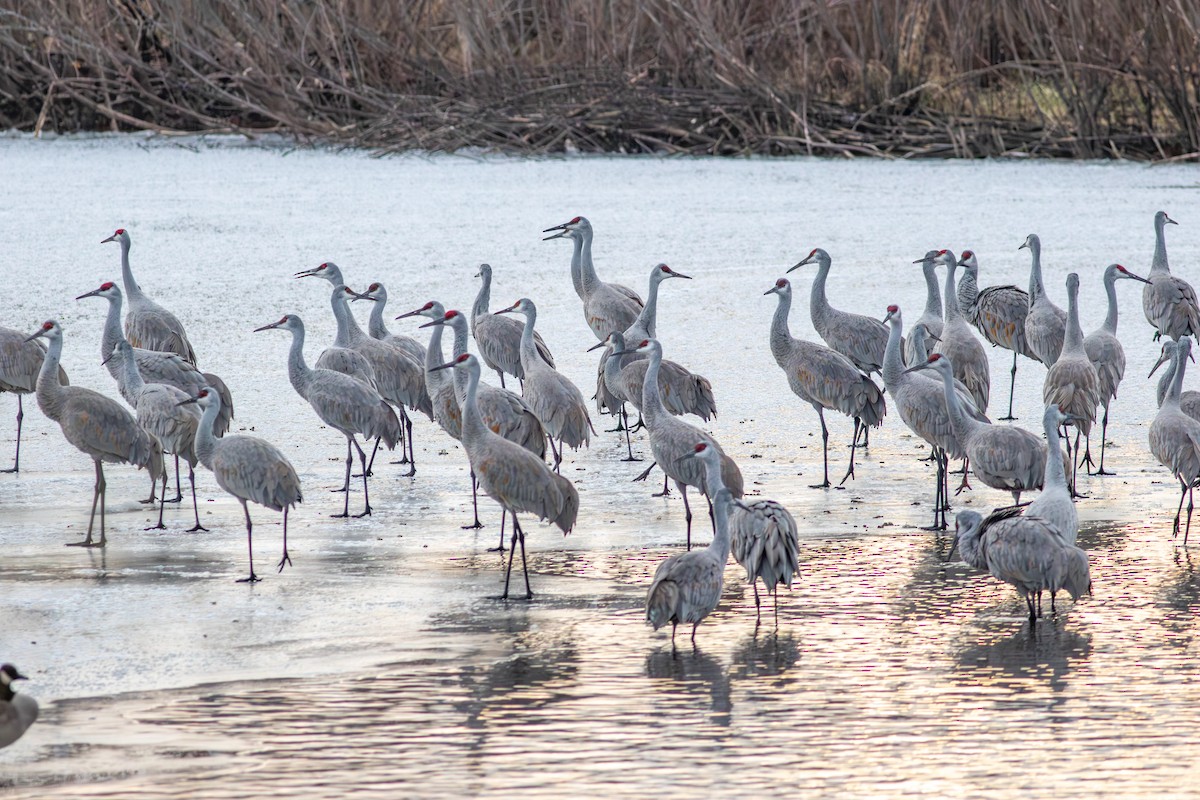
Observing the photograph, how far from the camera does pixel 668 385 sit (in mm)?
9297

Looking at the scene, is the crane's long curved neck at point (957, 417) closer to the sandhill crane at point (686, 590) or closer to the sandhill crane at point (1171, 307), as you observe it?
the sandhill crane at point (686, 590)

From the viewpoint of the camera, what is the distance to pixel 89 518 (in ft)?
26.5

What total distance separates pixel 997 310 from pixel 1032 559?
4870 mm

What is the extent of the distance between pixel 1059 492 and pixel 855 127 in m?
12.5

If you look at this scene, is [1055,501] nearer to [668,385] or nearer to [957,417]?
[957,417]

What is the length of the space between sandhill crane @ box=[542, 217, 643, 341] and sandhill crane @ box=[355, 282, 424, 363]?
143 centimetres

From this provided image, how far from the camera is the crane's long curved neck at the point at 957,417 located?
26.2 ft

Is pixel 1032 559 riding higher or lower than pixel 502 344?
lower

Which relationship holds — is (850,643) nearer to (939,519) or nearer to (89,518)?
(939,519)

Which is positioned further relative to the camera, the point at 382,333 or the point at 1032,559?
the point at 382,333

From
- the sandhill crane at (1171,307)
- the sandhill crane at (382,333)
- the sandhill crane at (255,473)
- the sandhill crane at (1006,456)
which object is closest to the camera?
the sandhill crane at (255,473)

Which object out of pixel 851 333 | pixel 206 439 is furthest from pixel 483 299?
pixel 206 439

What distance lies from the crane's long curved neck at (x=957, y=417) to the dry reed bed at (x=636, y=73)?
10148 millimetres

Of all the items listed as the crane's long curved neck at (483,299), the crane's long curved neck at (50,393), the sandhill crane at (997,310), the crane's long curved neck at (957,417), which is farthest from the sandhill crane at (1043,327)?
the crane's long curved neck at (50,393)
